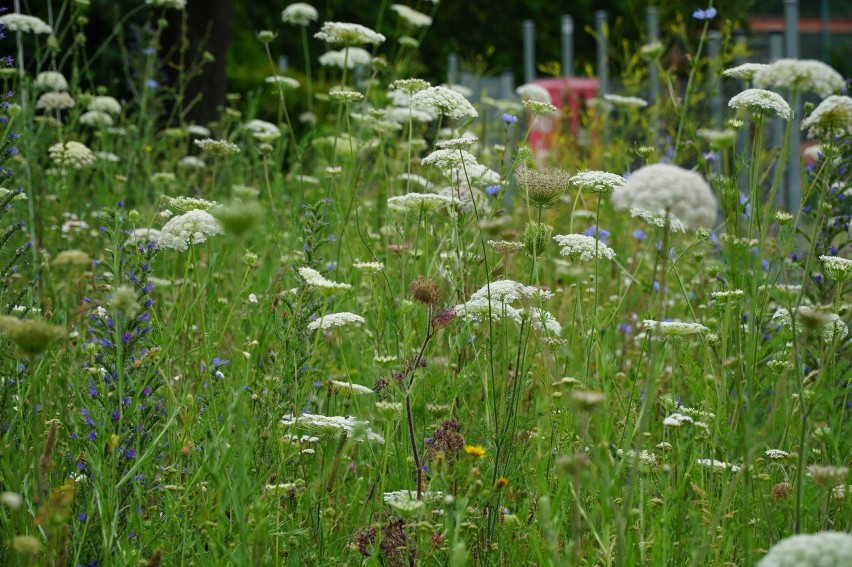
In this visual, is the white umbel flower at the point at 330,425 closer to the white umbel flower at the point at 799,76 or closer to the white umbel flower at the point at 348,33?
the white umbel flower at the point at 799,76

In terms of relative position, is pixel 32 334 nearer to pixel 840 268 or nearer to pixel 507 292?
pixel 507 292

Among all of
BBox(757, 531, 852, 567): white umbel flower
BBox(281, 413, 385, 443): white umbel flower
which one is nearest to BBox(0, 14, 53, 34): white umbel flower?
BBox(281, 413, 385, 443): white umbel flower

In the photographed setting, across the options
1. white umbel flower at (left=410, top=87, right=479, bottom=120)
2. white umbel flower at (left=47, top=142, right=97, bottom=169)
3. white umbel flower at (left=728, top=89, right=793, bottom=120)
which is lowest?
white umbel flower at (left=47, top=142, right=97, bottom=169)

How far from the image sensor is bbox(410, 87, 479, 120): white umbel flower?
2768 mm

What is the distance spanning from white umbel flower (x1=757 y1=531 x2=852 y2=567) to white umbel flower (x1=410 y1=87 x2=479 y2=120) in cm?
155

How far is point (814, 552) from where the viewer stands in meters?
1.54

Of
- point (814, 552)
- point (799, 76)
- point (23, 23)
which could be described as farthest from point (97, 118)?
point (814, 552)

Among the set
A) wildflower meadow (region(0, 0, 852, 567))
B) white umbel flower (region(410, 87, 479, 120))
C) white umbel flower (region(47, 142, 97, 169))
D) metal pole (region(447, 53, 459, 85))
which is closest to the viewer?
wildflower meadow (region(0, 0, 852, 567))

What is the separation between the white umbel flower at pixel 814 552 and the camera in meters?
1.53

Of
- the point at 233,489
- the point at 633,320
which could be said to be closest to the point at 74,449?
the point at 233,489

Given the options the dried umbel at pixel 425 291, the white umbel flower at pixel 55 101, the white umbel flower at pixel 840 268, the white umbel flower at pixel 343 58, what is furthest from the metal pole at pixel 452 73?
the dried umbel at pixel 425 291

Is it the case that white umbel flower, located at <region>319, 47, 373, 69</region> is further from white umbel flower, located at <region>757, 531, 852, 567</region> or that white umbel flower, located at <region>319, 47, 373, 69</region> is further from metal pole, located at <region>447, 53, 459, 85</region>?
white umbel flower, located at <region>757, 531, 852, 567</region>

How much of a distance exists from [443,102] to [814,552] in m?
1.64

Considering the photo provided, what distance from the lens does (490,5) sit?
66.6 ft
